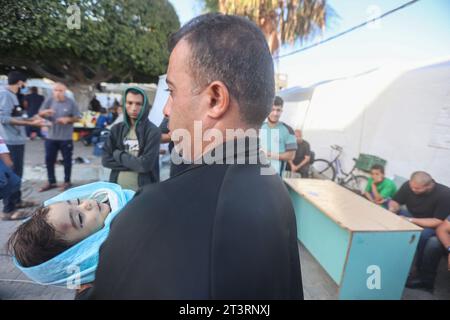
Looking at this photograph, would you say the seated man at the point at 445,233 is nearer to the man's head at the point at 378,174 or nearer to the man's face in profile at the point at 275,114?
the man's head at the point at 378,174

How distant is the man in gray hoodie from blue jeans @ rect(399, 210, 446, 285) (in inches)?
137

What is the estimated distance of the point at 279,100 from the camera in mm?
3512

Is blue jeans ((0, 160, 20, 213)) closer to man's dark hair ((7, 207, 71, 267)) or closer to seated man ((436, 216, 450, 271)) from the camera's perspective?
man's dark hair ((7, 207, 71, 267))

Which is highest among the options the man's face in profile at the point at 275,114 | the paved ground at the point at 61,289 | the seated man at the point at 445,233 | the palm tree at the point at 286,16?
the palm tree at the point at 286,16

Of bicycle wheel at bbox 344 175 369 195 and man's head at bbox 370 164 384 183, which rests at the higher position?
man's head at bbox 370 164 384 183

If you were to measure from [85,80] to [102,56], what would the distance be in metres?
1.30

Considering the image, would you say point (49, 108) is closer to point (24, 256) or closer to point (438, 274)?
point (24, 256)

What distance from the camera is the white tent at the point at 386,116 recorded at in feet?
4.56

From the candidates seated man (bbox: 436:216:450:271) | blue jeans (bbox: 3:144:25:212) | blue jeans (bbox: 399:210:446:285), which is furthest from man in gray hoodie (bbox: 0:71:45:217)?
blue jeans (bbox: 399:210:446:285)

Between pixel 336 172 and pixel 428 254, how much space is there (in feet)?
14.6

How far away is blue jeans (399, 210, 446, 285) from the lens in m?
2.04

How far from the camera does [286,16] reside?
9.33 meters

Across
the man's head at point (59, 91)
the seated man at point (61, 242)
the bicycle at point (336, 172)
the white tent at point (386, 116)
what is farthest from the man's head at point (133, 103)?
the bicycle at point (336, 172)

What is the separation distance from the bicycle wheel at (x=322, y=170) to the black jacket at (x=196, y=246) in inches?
263
